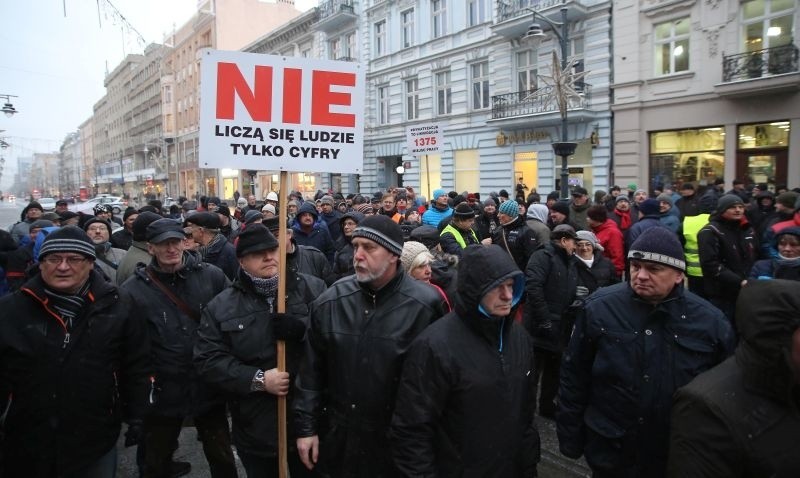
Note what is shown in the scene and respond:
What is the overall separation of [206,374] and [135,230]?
229 centimetres

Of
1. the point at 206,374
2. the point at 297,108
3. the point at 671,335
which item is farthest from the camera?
the point at 297,108

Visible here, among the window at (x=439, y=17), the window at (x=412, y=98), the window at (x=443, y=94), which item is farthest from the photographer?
the window at (x=412, y=98)

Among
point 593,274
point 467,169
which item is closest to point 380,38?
point 467,169

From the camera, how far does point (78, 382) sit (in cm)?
277

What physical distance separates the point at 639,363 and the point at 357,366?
4.58 ft


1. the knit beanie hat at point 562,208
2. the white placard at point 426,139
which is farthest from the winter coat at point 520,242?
the white placard at point 426,139

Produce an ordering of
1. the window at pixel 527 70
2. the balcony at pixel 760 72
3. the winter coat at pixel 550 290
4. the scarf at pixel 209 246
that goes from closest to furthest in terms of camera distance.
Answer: the winter coat at pixel 550 290 < the scarf at pixel 209 246 < the balcony at pixel 760 72 < the window at pixel 527 70

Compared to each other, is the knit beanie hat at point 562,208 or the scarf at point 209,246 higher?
the knit beanie hat at point 562,208

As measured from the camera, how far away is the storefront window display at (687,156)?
16266 mm

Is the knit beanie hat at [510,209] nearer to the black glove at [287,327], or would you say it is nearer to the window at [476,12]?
the black glove at [287,327]

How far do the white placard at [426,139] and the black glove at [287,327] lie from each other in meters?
7.36

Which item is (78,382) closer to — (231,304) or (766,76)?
(231,304)

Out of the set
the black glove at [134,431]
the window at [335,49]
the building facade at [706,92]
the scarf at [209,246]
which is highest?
the window at [335,49]

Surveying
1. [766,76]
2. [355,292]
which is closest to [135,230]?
[355,292]
